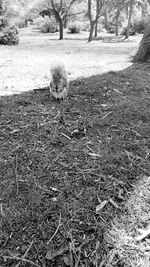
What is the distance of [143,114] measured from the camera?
2633 mm

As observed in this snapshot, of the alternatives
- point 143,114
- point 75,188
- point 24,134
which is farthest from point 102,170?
point 143,114

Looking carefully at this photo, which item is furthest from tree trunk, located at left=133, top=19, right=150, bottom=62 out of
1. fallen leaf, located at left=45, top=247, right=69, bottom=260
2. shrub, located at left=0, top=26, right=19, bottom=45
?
shrub, located at left=0, top=26, right=19, bottom=45

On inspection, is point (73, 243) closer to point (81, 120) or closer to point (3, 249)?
point (3, 249)

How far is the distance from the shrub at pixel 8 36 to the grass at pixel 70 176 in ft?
30.9

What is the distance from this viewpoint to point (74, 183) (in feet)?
5.21

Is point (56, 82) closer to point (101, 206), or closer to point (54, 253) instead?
point (101, 206)

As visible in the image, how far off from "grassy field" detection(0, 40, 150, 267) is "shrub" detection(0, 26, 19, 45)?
9601 millimetres

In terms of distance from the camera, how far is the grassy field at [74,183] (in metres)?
1.17

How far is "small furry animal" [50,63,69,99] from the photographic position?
2.79 meters

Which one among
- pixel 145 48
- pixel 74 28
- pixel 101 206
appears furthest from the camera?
pixel 74 28

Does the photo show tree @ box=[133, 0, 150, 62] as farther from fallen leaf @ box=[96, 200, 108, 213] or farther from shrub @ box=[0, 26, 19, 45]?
shrub @ box=[0, 26, 19, 45]

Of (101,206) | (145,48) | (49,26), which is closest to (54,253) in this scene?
(101,206)

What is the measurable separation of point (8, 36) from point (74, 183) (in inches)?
444

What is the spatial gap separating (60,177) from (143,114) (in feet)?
4.79
